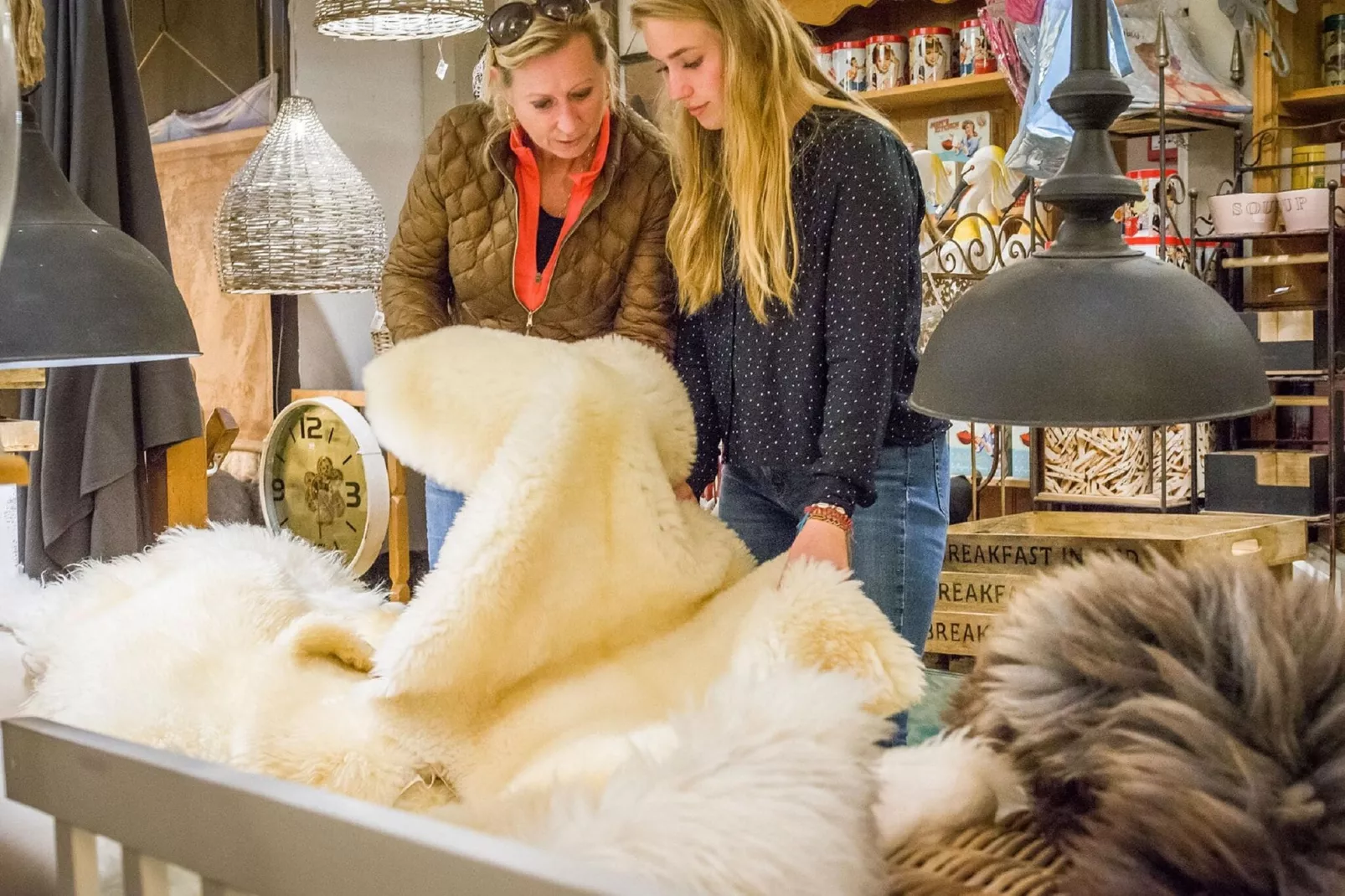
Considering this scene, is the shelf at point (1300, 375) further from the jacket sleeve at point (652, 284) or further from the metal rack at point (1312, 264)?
the jacket sleeve at point (652, 284)

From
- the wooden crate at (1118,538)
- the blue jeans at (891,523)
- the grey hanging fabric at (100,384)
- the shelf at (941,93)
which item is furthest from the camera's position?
the shelf at (941,93)

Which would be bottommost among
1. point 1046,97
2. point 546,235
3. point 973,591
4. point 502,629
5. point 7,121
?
point 973,591

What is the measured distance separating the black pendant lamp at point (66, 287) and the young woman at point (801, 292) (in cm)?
58

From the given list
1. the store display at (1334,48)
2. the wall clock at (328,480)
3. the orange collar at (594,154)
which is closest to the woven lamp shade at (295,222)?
the wall clock at (328,480)

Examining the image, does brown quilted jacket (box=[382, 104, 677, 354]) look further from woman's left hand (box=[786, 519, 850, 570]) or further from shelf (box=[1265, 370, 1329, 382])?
shelf (box=[1265, 370, 1329, 382])

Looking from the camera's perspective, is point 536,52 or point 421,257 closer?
point 536,52

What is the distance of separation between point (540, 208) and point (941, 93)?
229cm

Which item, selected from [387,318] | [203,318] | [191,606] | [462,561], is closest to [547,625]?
[462,561]

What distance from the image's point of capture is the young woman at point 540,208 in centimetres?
150

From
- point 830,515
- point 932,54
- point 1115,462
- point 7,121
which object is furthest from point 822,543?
point 932,54

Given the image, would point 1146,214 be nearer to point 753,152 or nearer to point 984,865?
point 753,152

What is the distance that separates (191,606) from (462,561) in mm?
346

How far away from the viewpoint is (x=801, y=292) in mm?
1438

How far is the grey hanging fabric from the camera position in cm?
221
